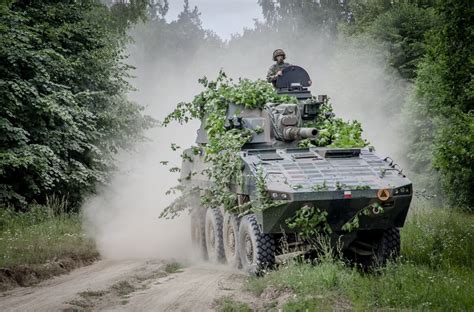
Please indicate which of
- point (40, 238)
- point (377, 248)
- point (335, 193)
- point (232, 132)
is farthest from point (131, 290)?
point (40, 238)

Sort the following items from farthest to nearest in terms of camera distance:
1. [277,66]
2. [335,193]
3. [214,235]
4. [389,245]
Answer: [277,66], [214,235], [389,245], [335,193]

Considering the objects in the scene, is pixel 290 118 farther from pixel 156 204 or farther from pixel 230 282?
pixel 156 204

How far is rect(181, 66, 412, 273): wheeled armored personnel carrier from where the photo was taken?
10297mm

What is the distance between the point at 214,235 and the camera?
1327 cm

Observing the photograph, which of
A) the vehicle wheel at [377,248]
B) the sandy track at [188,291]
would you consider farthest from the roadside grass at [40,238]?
the vehicle wheel at [377,248]

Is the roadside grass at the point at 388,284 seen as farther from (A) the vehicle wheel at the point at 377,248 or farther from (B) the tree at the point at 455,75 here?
(B) the tree at the point at 455,75

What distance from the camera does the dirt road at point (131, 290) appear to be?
8.93 m

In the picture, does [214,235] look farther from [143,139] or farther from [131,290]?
[143,139]

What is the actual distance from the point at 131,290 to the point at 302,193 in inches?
108

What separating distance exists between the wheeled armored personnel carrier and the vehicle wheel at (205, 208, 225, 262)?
19 mm

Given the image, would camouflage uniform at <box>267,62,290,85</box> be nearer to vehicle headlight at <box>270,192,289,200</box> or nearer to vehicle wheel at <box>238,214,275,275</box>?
vehicle wheel at <box>238,214,275,275</box>

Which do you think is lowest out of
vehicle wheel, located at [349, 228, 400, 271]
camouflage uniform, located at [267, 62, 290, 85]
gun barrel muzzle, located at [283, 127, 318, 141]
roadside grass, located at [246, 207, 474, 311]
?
roadside grass, located at [246, 207, 474, 311]

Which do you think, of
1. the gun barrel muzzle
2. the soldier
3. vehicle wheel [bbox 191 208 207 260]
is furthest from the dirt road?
the soldier

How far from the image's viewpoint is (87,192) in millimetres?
18344
